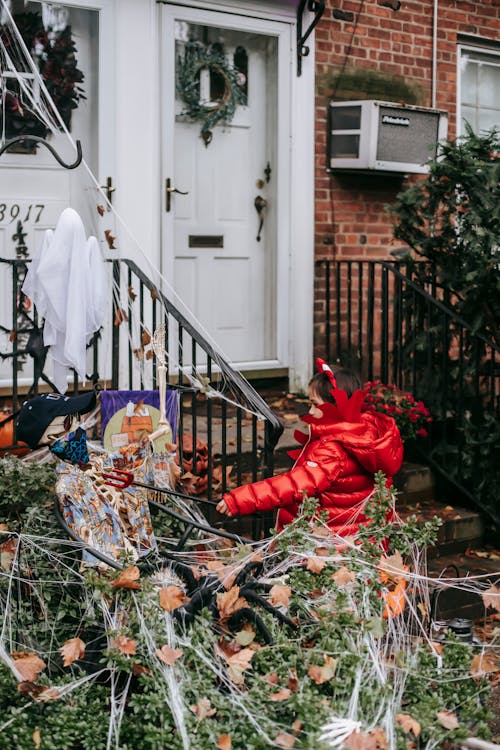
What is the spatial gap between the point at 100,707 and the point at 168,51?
4807mm

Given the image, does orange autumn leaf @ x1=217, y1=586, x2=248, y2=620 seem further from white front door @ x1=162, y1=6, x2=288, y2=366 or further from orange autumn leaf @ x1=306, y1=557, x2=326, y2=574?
white front door @ x1=162, y1=6, x2=288, y2=366

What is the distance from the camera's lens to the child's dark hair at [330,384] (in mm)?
3877

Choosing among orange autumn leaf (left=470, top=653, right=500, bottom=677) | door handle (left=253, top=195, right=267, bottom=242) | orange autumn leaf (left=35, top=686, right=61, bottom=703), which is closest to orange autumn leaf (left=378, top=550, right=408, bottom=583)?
orange autumn leaf (left=470, top=653, right=500, bottom=677)

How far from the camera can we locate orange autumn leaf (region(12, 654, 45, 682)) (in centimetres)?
286

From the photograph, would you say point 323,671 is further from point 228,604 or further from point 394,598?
point 394,598

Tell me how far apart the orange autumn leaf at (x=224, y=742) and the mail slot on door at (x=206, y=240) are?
467 centimetres

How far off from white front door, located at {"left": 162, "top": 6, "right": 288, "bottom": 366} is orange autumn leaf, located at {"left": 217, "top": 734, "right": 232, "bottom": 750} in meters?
4.35

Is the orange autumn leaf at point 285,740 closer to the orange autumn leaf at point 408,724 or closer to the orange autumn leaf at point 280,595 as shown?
the orange autumn leaf at point 408,724

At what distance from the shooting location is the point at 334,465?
3.70 meters

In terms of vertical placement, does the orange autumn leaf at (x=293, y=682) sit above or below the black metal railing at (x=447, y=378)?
below

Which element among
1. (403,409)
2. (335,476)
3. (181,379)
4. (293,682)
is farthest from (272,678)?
(403,409)

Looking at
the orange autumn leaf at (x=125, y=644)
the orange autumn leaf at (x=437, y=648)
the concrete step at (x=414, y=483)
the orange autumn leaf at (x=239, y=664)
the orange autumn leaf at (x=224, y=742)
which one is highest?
the orange autumn leaf at (x=125, y=644)

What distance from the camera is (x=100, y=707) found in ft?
8.99

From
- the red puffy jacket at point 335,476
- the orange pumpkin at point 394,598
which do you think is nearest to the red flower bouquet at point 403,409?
the red puffy jacket at point 335,476
